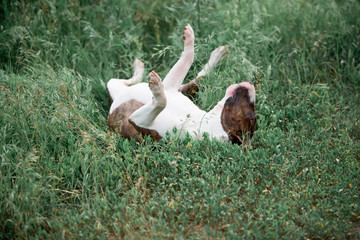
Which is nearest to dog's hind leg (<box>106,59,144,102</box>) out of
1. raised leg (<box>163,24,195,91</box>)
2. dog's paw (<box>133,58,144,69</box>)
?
dog's paw (<box>133,58,144,69</box>)

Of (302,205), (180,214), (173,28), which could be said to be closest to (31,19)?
(173,28)

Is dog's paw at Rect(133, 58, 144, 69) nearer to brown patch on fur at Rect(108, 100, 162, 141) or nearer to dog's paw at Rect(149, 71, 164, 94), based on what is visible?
brown patch on fur at Rect(108, 100, 162, 141)

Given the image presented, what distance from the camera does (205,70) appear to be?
404 cm

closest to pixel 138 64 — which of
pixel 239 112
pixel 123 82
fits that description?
pixel 123 82

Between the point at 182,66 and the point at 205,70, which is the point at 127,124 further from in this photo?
the point at 205,70

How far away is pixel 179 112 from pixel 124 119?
0.50 m

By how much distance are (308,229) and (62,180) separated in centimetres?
181

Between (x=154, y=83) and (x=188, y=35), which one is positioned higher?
(x=188, y=35)

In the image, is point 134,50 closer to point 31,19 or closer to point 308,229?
point 31,19

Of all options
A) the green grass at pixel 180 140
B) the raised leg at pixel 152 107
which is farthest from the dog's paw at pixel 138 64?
the raised leg at pixel 152 107

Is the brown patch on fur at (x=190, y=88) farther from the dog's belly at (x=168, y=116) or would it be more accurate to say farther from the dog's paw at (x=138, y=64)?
the dog's paw at (x=138, y=64)

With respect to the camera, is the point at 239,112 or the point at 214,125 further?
the point at 214,125

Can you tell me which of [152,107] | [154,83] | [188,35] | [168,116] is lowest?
[168,116]

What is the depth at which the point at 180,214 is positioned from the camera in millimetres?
2588
